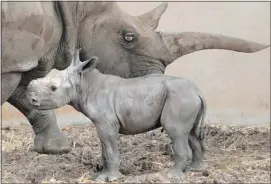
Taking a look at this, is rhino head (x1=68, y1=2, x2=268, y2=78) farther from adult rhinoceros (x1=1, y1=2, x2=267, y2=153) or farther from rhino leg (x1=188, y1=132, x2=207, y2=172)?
rhino leg (x1=188, y1=132, x2=207, y2=172)

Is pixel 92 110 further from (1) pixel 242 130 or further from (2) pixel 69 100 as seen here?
(1) pixel 242 130

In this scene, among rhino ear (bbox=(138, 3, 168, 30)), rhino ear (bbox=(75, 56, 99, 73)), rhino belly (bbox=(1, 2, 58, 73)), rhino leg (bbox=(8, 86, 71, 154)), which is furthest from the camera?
rhino leg (bbox=(8, 86, 71, 154))

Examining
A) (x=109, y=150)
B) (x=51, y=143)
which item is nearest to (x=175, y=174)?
(x=109, y=150)

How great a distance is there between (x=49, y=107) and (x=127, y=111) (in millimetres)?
432

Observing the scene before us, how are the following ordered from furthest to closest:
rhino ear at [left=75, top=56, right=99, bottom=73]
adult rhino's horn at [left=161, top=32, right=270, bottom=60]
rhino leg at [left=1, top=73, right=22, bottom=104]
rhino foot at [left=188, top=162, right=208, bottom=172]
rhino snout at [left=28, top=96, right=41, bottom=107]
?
adult rhino's horn at [left=161, top=32, right=270, bottom=60] → rhino leg at [left=1, top=73, right=22, bottom=104] → rhino foot at [left=188, top=162, right=208, bottom=172] → rhino ear at [left=75, top=56, right=99, bottom=73] → rhino snout at [left=28, top=96, right=41, bottom=107]

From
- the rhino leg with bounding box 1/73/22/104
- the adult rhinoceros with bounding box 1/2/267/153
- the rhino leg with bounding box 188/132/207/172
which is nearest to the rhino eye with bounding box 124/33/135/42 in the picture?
the adult rhinoceros with bounding box 1/2/267/153

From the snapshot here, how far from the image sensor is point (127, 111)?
428 cm

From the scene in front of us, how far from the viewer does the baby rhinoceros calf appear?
423 cm

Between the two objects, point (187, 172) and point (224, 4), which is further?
point (224, 4)

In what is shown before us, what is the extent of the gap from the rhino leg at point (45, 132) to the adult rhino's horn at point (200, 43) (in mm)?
1178

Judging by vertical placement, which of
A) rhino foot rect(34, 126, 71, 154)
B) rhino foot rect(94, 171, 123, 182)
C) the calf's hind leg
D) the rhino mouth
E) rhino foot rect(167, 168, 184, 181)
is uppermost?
the rhino mouth

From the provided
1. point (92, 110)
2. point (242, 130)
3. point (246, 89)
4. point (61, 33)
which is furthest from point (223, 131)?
point (92, 110)

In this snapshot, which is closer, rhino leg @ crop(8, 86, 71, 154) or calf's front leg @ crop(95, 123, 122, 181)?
calf's front leg @ crop(95, 123, 122, 181)

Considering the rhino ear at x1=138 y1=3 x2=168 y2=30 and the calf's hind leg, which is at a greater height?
the rhino ear at x1=138 y1=3 x2=168 y2=30
